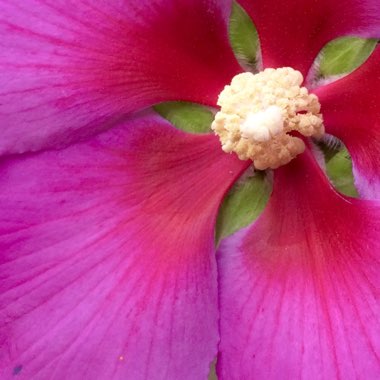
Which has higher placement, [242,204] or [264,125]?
[264,125]

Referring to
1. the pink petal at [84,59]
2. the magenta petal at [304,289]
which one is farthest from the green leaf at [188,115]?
the magenta petal at [304,289]

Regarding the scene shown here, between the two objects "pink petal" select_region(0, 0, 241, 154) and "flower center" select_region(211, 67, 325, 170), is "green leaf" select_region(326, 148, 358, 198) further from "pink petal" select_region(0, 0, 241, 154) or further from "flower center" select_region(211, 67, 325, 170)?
"pink petal" select_region(0, 0, 241, 154)

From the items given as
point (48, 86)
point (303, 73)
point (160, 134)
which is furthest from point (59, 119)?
point (303, 73)

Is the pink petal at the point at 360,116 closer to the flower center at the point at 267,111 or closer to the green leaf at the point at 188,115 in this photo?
the flower center at the point at 267,111

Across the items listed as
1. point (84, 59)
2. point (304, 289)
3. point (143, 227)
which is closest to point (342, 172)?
point (304, 289)

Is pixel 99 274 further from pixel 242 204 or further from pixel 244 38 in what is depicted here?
pixel 244 38

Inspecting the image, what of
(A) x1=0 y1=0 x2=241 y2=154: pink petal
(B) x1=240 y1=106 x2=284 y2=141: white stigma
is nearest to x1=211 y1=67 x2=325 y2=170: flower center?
(B) x1=240 y1=106 x2=284 y2=141: white stigma

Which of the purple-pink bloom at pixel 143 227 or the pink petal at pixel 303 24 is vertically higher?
the pink petal at pixel 303 24
